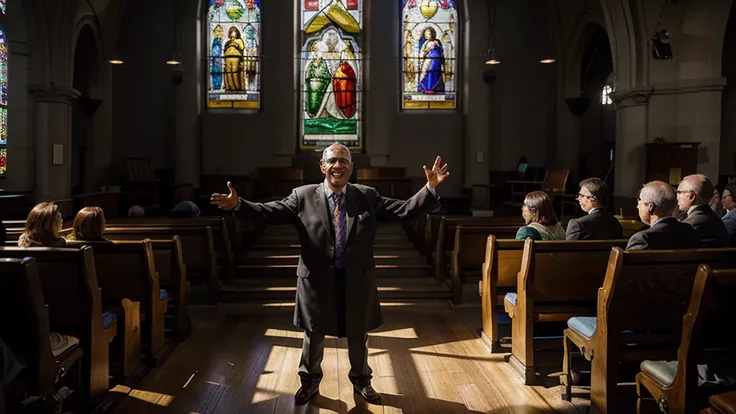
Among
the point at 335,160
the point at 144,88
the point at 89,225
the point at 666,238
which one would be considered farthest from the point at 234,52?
the point at 666,238

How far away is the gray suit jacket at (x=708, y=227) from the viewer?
3.44 metres

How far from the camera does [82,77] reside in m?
11.3

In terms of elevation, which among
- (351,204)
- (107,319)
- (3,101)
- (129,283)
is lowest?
(107,319)

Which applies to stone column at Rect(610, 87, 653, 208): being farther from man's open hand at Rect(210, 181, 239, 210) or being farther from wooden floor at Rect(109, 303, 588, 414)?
man's open hand at Rect(210, 181, 239, 210)

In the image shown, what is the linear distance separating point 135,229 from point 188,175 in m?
6.59

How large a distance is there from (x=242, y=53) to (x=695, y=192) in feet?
34.1

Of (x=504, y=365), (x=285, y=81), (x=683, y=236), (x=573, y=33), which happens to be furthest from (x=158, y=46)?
(x=683, y=236)

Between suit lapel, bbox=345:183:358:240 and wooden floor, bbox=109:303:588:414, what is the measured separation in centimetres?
104

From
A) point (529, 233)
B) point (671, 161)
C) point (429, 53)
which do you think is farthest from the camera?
point (429, 53)

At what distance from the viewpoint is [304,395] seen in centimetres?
325

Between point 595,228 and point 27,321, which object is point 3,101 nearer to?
point 27,321

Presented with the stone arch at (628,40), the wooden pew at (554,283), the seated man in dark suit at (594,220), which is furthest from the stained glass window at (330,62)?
the wooden pew at (554,283)

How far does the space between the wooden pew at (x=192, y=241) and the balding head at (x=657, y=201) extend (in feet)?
12.5

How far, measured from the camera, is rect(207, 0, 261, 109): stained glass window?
12.2 metres
